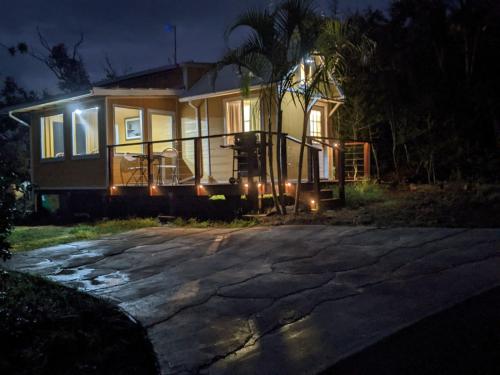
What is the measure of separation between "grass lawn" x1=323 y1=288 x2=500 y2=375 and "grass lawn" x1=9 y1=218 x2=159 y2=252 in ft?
22.7

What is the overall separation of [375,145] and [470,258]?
33.7ft

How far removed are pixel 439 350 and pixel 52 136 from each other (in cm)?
1409

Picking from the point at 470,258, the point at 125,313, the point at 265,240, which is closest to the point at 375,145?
the point at 265,240

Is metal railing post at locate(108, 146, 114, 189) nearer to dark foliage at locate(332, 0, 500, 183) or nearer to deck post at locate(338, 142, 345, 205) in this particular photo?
deck post at locate(338, 142, 345, 205)

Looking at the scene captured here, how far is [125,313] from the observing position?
4.25 m

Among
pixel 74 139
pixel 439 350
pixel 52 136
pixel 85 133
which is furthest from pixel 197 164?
pixel 439 350

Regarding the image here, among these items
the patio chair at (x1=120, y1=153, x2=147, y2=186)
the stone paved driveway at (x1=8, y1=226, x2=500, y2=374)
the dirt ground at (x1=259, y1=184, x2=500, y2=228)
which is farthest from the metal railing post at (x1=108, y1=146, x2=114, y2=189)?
the dirt ground at (x1=259, y1=184, x2=500, y2=228)

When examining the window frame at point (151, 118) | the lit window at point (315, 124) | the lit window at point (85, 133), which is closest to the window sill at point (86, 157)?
the lit window at point (85, 133)

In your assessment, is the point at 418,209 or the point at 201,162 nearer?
the point at 418,209

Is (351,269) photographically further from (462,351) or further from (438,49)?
(438,49)

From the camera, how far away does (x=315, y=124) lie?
531 inches

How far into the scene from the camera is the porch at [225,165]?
9.80 metres

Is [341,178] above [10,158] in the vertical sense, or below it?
below

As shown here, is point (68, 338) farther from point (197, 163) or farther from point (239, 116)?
point (239, 116)
